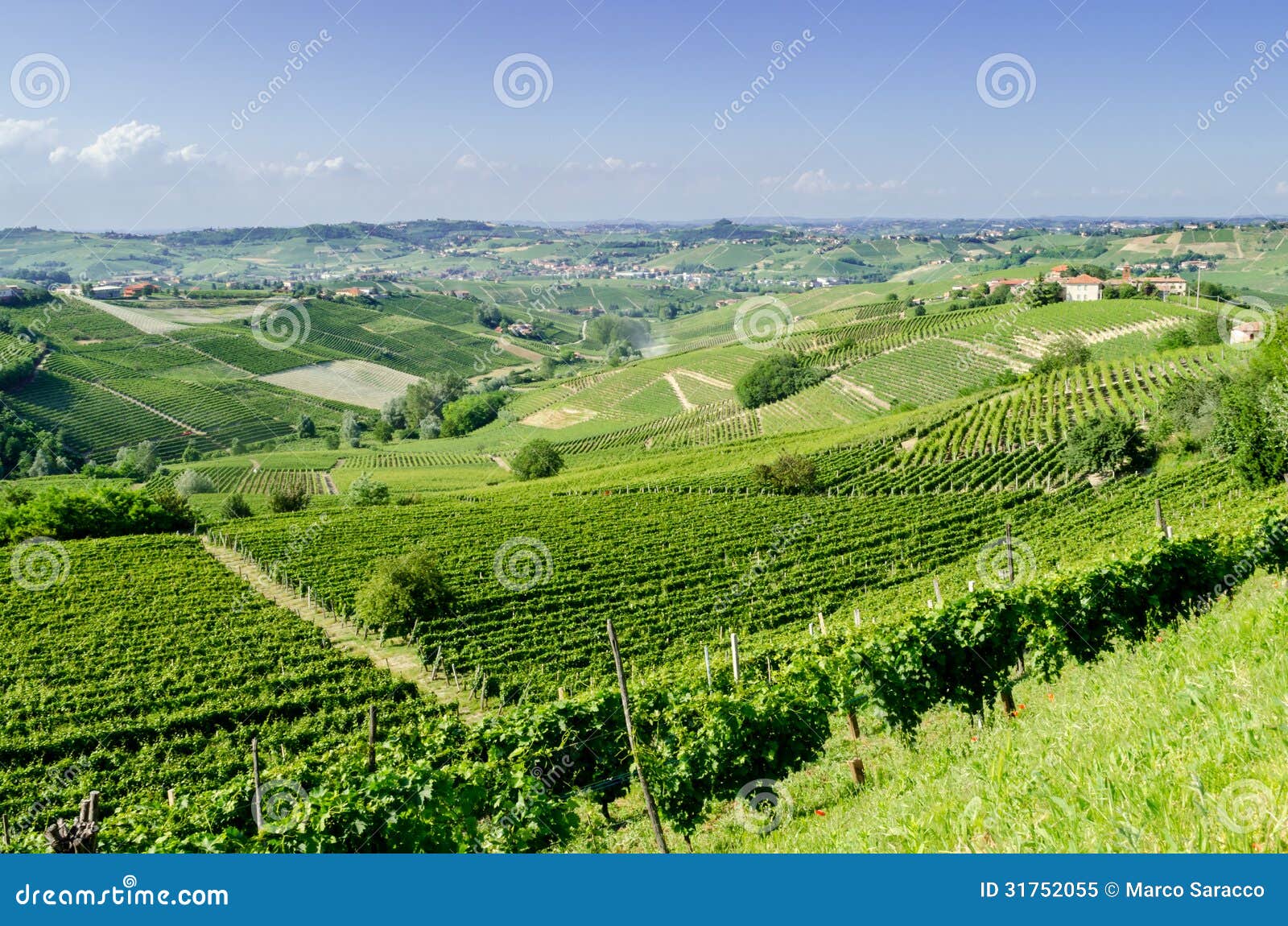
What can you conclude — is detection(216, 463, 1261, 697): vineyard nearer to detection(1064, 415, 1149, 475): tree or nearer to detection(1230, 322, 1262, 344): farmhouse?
detection(1064, 415, 1149, 475): tree

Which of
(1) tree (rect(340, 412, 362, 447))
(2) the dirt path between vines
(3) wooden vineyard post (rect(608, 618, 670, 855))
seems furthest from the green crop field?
(1) tree (rect(340, 412, 362, 447))

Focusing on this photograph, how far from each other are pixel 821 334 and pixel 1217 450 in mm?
77314

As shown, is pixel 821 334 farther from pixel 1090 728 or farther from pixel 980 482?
pixel 1090 728

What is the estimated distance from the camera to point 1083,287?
120 meters

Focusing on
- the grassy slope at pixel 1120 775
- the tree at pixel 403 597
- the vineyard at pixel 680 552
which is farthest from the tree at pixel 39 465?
the grassy slope at pixel 1120 775

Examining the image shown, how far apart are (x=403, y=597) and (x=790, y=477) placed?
2508 cm

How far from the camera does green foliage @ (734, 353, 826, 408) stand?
8869 cm

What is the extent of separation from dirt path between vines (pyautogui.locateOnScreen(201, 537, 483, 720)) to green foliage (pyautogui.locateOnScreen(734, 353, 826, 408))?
63585mm

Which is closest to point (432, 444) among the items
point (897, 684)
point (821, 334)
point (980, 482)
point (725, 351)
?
point (725, 351)

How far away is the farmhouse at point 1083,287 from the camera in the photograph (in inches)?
4653

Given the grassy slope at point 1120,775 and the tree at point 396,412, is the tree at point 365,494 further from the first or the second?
the tree at point 396,412

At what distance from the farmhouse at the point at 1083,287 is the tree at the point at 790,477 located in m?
93.8

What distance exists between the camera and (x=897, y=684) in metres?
10.4
